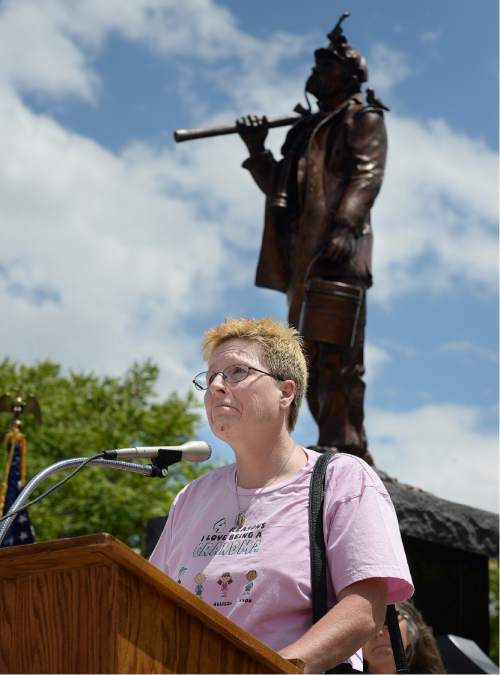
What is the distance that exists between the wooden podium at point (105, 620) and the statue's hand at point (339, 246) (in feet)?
17.9

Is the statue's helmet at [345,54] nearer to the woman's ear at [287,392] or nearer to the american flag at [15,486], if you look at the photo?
the american flag at [15,486]

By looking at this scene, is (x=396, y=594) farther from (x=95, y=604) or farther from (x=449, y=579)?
(x=449, y=579)

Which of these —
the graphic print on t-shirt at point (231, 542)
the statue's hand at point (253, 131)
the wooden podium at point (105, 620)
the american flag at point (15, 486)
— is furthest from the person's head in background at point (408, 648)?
the american flag at point (15, 486)

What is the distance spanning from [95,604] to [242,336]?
4.52 ft

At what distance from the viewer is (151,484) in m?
22.9

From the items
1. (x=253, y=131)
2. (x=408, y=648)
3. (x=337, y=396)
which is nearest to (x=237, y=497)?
(x=408, y=648)

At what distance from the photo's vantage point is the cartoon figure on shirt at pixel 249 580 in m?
2.84

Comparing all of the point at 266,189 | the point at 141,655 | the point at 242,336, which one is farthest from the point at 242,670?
the point at 266,189

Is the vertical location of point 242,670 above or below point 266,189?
below

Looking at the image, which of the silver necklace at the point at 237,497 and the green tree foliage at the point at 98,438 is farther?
the green tree foliage at the point at 98,438

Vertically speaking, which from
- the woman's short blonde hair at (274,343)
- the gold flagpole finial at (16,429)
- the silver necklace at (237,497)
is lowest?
the silver necklace at (237,497)

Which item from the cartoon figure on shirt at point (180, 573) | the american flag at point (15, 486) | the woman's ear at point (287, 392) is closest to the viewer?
the cartoon figure on shirt at point (180, 573)

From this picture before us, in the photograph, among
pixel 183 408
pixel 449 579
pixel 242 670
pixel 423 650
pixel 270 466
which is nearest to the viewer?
pixel 242 670

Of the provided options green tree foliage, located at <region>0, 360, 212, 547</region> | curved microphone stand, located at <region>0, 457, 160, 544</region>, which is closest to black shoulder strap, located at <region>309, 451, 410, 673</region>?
curved microphone stand, located at <region>0, 457, 160, 544</region>
